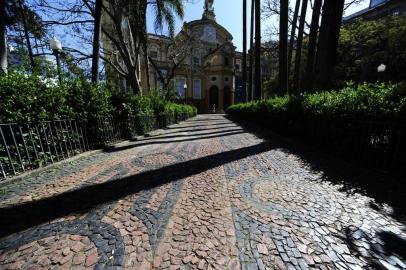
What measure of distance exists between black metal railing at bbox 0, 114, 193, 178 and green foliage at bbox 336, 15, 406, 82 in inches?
827

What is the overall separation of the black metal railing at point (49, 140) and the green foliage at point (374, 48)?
2100 cm

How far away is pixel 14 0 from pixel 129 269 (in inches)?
476

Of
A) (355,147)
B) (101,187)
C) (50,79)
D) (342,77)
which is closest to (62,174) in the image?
(101,187)

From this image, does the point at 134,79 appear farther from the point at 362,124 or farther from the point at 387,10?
the point at 387,10

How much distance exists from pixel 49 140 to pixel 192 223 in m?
4.07

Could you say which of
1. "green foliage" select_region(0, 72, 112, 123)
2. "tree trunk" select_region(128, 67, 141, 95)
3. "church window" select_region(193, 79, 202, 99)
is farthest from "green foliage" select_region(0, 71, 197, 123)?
"church window" select_region(193, 79, 202, 99)

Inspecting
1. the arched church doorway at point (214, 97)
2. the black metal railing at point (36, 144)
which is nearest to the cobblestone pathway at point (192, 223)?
the black metal railing at point (36, 144)

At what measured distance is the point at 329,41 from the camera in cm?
708

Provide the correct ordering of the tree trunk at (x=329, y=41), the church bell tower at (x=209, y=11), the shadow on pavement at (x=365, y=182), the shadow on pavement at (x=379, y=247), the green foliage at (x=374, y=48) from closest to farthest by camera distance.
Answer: the shadow on pavement at (x=379, y=247), the shadow on pavement at (x=365, y=182), the tree trunk at (x=329, y=41), the green foliage at (x=374, y=48), the church bell tower at (x=209, y=11)

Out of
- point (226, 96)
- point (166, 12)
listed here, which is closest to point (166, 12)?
point (166, 12)

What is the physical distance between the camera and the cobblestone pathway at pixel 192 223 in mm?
1878

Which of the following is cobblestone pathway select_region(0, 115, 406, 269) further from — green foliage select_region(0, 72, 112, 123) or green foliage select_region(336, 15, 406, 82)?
green foliage select_region(336, 15, 406, 82)

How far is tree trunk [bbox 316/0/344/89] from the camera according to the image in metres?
6.90

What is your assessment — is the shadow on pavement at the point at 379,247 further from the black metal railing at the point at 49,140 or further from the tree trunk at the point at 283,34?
the tree trunk at the point at 283,34
